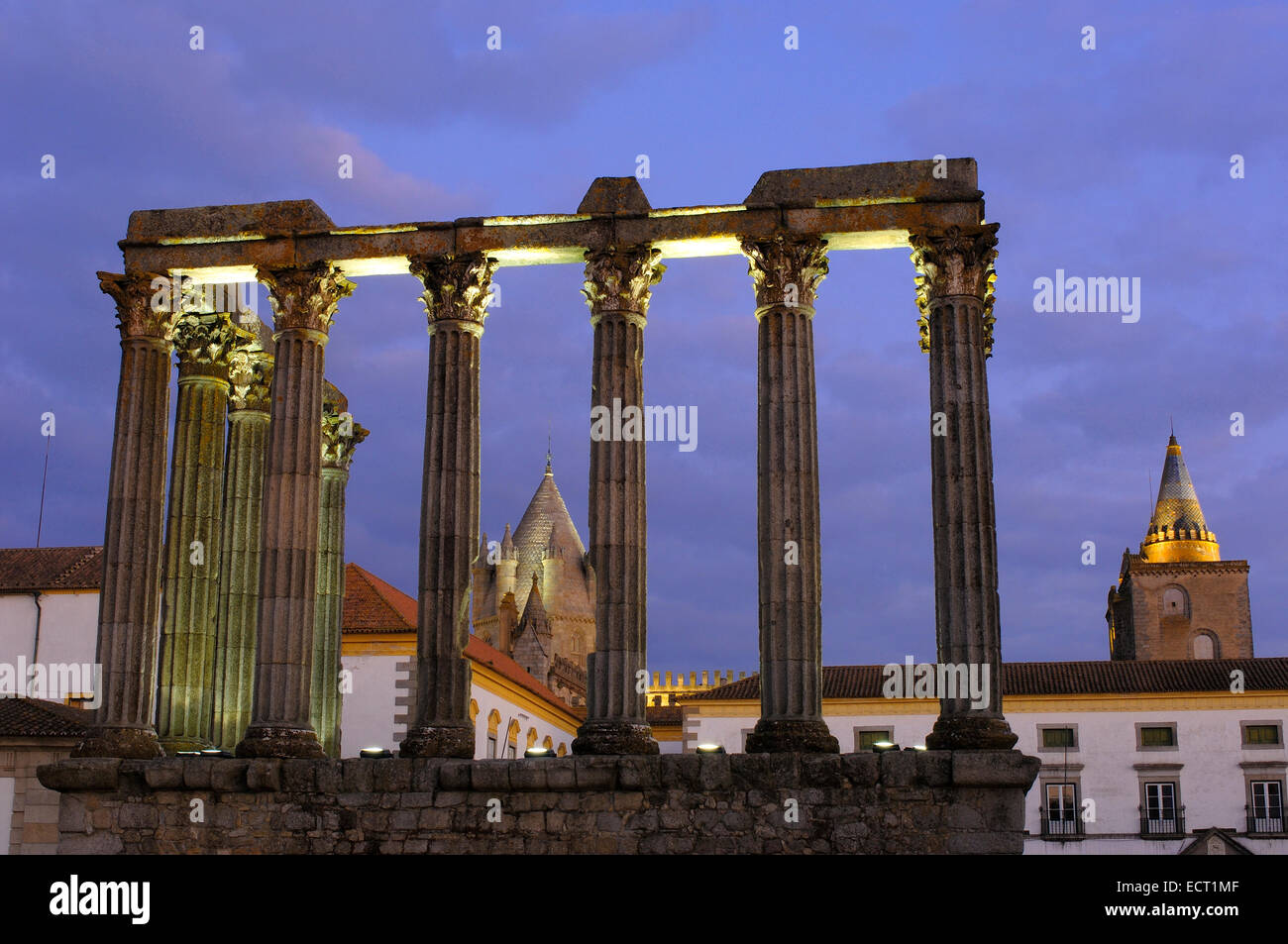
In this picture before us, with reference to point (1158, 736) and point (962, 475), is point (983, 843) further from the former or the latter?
point (1158, 736)

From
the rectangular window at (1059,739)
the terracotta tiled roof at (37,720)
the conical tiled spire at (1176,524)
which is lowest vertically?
the terracotta tiled roof at (37,720)

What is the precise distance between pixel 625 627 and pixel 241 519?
9.22 m

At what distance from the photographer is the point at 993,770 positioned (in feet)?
73.1

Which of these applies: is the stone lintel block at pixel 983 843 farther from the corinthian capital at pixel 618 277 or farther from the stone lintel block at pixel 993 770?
the corinthian capital at pixel 618 277

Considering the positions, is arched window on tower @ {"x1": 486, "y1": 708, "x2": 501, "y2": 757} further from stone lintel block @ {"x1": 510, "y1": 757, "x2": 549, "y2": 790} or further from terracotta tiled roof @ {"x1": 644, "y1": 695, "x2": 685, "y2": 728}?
stone lintel block @ {"x1": 510, "y1": 757, "x2": 549, "y2": 790}

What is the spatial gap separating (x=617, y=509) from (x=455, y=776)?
5102mm

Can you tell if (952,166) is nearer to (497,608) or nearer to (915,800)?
(915,800)

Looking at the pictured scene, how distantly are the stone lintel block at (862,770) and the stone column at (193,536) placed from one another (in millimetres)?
12178

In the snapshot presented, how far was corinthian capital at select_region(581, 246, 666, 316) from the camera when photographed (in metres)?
25.9

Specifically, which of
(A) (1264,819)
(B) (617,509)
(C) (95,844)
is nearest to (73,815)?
(C) (95,844)

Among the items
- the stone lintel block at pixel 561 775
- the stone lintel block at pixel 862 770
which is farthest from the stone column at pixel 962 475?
the stone lintel block at pixel 561 775

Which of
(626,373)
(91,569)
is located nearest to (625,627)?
(626,373)

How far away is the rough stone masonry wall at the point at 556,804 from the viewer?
22.5m

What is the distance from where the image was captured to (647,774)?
23266 millimetres
